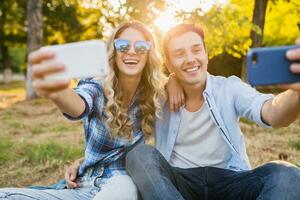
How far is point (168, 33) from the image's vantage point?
3.37 meters

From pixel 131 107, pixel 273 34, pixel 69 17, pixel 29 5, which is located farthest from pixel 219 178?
pixel 69 17

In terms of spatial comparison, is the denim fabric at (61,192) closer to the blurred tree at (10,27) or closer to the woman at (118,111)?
the woman at (118,111)

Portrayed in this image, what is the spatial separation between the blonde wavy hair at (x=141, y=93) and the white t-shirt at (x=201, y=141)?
0.75ft

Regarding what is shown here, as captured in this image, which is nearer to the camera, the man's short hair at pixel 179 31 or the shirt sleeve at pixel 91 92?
the shirt sleeve at pixel 91 92

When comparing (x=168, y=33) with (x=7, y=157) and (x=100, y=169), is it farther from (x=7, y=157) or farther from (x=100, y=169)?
(x=7, y=157)

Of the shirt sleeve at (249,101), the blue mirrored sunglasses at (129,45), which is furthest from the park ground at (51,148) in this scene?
the blue mirrored sunglasses at (129,45)

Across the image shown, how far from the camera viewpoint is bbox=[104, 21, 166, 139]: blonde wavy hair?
3.15m

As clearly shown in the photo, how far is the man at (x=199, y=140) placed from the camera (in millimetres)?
2904

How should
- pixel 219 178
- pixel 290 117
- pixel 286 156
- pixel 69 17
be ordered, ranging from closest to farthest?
pixel 290 117 < pixel 219 178 < pixel 286 156 < pixel 69 17

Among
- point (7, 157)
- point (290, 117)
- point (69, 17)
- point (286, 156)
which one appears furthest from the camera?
point (69, 17)

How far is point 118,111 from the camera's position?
316 centimetres

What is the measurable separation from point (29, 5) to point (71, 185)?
12171 mm

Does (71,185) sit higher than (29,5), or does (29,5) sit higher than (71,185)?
(29,5)

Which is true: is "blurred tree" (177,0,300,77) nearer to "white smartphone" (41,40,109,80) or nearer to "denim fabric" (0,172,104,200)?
"denim fabric" (0,172,104,200)
